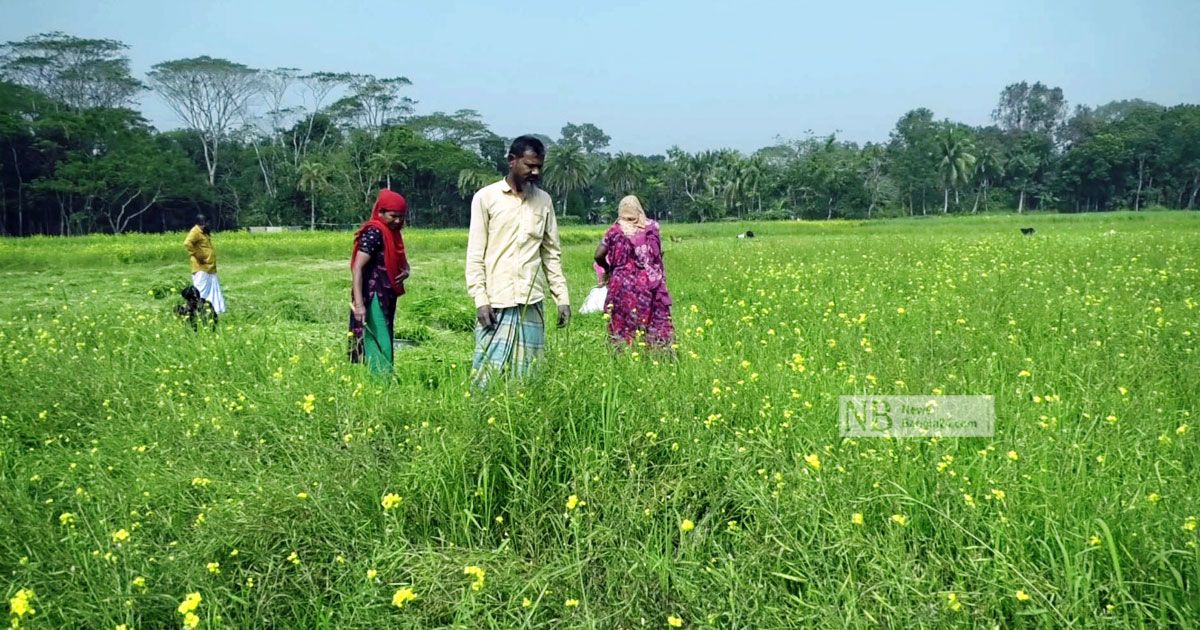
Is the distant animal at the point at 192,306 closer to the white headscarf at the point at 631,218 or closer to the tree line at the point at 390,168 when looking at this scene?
the white headscarf at the point at 631,218

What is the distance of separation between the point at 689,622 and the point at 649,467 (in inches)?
28.1

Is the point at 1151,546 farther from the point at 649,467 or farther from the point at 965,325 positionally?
the point at 965,325

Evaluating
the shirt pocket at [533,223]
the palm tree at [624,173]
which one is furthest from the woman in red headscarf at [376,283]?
the palm tree at [624,173]

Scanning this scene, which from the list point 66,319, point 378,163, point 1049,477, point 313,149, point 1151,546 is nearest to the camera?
point 1151,546

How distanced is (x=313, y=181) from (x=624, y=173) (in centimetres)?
2142

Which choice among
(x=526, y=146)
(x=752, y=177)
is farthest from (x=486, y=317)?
(x=752, y=177)

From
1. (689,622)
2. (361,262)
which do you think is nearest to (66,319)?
(361,262)

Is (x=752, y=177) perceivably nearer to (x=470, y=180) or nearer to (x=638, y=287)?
(x=470, y=180)

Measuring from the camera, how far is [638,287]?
548 centimetres

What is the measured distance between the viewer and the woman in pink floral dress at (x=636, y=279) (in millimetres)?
5488

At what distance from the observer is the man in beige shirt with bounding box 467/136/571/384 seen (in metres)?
3.91

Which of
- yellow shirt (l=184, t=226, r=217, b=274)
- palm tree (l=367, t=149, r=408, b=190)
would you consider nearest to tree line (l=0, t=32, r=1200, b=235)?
palm tree (l=367, t=149, r=408, b=190)

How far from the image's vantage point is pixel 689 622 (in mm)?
2168

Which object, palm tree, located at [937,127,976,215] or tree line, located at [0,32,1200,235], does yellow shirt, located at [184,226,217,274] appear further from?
palm tree, located at [937,127,976,215]
